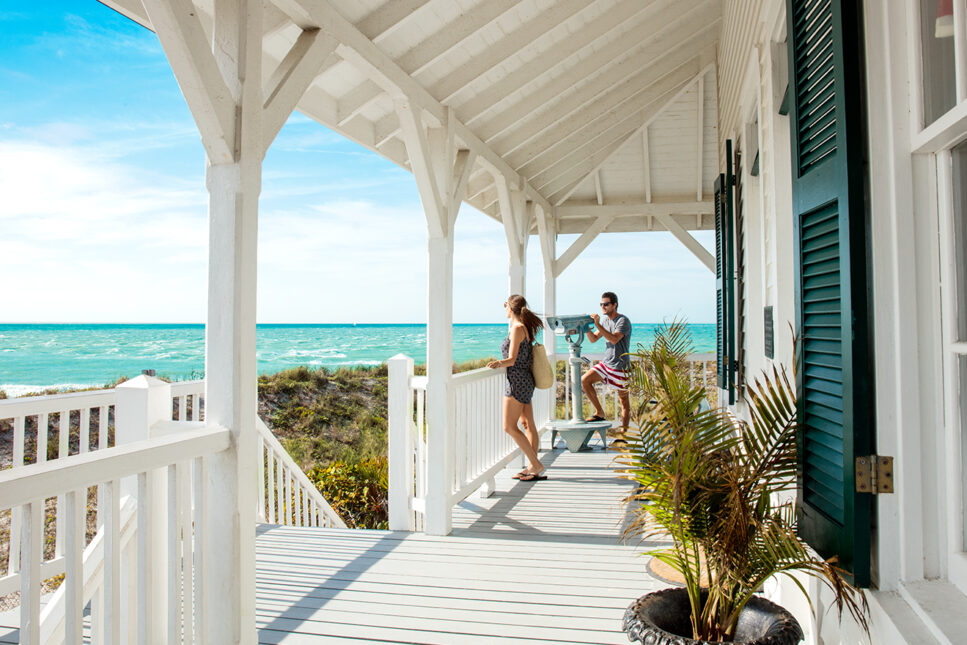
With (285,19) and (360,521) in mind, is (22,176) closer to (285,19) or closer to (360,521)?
(360,521)

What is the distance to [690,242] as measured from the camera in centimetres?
856

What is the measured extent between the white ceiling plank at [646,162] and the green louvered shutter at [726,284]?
9.66 feet

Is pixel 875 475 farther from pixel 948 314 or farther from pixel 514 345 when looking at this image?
pixel 514 345

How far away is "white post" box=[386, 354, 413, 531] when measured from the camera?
4461 millimetres

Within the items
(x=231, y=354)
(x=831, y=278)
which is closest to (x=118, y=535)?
(x=231, y=354)

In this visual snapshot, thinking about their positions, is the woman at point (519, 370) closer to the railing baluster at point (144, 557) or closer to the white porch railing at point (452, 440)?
the white porch railing at point (452, 440)

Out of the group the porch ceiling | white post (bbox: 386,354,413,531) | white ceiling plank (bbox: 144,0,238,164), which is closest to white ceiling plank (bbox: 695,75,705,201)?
the porch ceiling

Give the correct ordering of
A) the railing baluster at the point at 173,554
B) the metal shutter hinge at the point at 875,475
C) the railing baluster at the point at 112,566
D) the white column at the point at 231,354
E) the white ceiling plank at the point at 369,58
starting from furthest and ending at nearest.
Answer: the white ceiling plank at the point at 369,58 < the white column at the point at 231,354 < the railing baluster at the point at 173,554 < the railing baluster at the point at 112,566 < the metal shutter hinge at the point at 875,475

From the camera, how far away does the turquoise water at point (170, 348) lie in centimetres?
3356

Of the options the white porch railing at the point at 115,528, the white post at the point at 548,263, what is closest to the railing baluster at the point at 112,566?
the white porch railing at the point at 115,528

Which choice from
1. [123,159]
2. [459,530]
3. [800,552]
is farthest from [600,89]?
[123,159]

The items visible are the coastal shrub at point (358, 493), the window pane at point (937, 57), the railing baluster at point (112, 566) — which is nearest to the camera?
the window pane at point (937, 57)

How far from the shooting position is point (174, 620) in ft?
7.01

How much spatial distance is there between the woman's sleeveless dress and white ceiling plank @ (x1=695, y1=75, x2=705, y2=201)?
3473 mm
